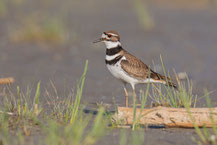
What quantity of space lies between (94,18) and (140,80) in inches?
297

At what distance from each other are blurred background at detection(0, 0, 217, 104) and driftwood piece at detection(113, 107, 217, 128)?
68.1 inches

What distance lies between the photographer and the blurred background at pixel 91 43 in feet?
25.0

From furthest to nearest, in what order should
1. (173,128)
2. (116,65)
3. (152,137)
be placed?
(116,65), (173,128), (152,137)

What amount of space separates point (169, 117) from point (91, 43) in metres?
6.16

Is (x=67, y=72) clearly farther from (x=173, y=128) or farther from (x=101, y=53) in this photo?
(x=173, y=128)

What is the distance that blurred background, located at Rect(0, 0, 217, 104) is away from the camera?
762 centimetres

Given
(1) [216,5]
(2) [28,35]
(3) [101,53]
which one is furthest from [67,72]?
(1) [216,5]

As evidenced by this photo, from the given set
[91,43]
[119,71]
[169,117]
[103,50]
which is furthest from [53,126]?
[91,43]

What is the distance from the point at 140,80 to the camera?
548 cm

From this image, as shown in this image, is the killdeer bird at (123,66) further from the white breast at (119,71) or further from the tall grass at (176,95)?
the tall grass at (176,95)

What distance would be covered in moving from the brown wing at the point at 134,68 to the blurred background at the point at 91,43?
2.54ft

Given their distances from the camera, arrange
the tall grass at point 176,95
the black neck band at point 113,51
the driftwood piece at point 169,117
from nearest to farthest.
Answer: the driftwood piece at point 169,117 → the tall grass at point 176,95 → the black neck band at point 113,51

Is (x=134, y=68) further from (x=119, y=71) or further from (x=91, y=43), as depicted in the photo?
(x=91, y=43)

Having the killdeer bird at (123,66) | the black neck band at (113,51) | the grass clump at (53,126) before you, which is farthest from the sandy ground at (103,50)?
the black neck band at (113,51)
